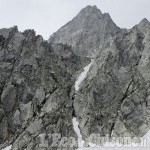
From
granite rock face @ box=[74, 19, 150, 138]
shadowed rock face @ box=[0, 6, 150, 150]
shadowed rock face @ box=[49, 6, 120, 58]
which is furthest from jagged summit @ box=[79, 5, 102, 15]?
granite rock face @ box=[74, 19, 150, 138]

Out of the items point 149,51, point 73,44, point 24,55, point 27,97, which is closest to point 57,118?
point 27,97

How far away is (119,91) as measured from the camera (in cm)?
6481

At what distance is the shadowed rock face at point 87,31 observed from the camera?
112 metres

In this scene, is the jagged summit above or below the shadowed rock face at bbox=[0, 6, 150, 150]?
above

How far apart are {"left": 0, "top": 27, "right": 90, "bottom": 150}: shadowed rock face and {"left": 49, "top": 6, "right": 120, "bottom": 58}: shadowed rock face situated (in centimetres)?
3911

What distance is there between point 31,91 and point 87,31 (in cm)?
6393

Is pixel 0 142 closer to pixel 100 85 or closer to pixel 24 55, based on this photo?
pixel 24 55

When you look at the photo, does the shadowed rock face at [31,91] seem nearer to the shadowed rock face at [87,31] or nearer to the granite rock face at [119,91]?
the granite rock face at [119,91]

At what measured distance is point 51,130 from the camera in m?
56.3

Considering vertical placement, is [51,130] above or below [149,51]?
below

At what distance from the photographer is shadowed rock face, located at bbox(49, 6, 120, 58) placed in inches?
4402

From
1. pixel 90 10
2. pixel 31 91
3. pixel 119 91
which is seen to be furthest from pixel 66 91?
pixel 90 10

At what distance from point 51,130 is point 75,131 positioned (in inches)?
215

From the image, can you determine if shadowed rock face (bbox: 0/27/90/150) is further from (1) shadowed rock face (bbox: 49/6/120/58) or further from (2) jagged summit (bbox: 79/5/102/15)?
(2) jagged summit (bbox: 79/5/102/15)
